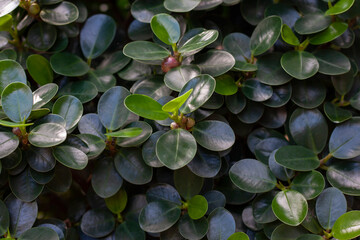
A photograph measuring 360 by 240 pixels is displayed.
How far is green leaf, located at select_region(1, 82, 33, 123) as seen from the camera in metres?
0.89

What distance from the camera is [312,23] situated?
108cm

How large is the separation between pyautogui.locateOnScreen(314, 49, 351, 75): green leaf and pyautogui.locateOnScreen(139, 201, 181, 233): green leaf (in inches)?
21.5

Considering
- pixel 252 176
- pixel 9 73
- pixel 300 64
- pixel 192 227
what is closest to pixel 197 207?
pixel 192 227

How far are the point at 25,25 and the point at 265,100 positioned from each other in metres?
0.72

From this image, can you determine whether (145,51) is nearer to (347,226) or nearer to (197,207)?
(197,207)

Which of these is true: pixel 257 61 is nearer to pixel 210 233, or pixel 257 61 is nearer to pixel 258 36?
pixel 258 36

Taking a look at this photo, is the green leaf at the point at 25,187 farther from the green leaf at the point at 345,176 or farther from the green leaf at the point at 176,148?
the green leaf at the point at 345,176

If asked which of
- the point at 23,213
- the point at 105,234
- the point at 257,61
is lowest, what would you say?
the point at 105,234

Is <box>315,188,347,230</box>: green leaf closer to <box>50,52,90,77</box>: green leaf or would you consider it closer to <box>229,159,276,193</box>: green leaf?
<box>229,159,276,193</box>: green leaf

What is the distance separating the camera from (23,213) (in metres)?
0.96

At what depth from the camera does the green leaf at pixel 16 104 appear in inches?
34.9

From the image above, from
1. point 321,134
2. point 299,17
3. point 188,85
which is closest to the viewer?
point 188,85

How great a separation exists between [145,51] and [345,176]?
1.98ft

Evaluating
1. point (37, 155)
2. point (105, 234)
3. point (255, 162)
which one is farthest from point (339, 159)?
point (37, 155)
